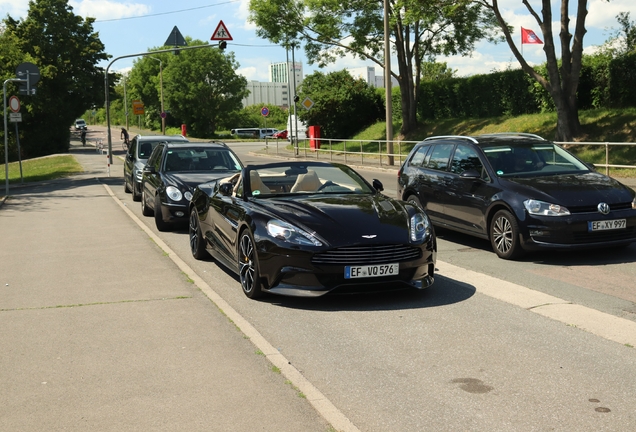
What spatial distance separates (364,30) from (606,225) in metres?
32.9

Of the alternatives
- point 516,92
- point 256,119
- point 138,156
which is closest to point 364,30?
point 516,92

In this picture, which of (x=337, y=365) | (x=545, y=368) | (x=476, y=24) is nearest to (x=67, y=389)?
(x=337, y=365)

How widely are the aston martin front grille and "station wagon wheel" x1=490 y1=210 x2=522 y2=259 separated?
2.75m

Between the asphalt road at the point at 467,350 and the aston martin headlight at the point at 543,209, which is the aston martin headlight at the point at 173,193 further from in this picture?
the aston martin headlight at the point at 543,209

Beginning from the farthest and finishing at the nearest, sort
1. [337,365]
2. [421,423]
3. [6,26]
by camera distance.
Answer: [6,26] < [337,365] < [421,423]

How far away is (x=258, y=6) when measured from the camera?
4225 centimetres

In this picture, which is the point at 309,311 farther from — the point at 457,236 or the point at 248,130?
the point at 248,130

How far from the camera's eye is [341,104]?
5091 cm

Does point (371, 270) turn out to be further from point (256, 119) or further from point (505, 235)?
point (256, 119)

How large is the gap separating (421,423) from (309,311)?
3.10 meters

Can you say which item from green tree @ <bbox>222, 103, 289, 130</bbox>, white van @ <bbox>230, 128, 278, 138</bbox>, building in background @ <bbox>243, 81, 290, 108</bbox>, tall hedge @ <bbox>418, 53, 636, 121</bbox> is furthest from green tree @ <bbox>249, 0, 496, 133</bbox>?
building in background @ <bbox>243, 81, 290, 108</bbox>

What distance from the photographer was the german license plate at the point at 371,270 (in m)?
7.38

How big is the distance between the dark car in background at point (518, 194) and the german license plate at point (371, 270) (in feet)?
9.33

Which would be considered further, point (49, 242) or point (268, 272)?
point (49, 242)
